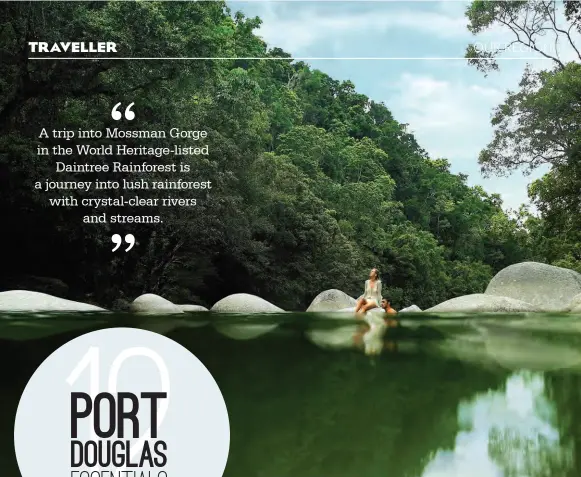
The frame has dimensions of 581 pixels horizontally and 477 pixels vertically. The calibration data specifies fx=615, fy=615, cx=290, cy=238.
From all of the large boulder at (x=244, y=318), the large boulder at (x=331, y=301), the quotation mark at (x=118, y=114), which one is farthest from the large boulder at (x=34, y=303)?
the large boulder at (x=331, y=301)

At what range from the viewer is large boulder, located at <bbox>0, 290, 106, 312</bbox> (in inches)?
103

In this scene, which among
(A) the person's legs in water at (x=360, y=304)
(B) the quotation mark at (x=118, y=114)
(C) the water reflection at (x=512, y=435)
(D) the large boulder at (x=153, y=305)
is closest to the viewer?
(C) the water reflection at (x=512, y=435)

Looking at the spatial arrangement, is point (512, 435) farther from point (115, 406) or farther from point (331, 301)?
point (331, 301)

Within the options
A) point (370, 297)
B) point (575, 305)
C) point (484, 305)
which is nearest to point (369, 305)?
point (370, 297)

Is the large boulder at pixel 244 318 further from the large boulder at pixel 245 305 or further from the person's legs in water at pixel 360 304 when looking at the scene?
the person's legs in water at pixel 360 304

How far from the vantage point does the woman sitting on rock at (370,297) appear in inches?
125

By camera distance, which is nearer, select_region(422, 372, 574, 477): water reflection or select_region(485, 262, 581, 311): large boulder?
select_region(422, 372, 574, 477): water reflection

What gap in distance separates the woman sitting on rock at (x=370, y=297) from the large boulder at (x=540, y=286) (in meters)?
0.75

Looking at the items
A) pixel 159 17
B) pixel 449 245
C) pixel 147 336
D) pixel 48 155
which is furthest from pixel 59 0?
pixel 449 245

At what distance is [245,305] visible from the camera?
341cm

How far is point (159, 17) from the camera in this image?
15.1 feet

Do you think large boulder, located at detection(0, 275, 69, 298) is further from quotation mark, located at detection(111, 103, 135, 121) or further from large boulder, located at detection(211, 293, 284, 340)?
quotation mark, located at detection(111, 103, 135, 121)

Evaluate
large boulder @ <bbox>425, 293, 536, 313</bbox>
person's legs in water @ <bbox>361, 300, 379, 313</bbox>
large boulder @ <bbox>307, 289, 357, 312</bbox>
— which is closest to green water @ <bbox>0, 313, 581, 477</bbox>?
person's legs in water @ <bbox>361, 300, 379, 313</bbox>

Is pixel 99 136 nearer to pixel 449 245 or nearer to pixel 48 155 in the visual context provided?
pixel 48 155
